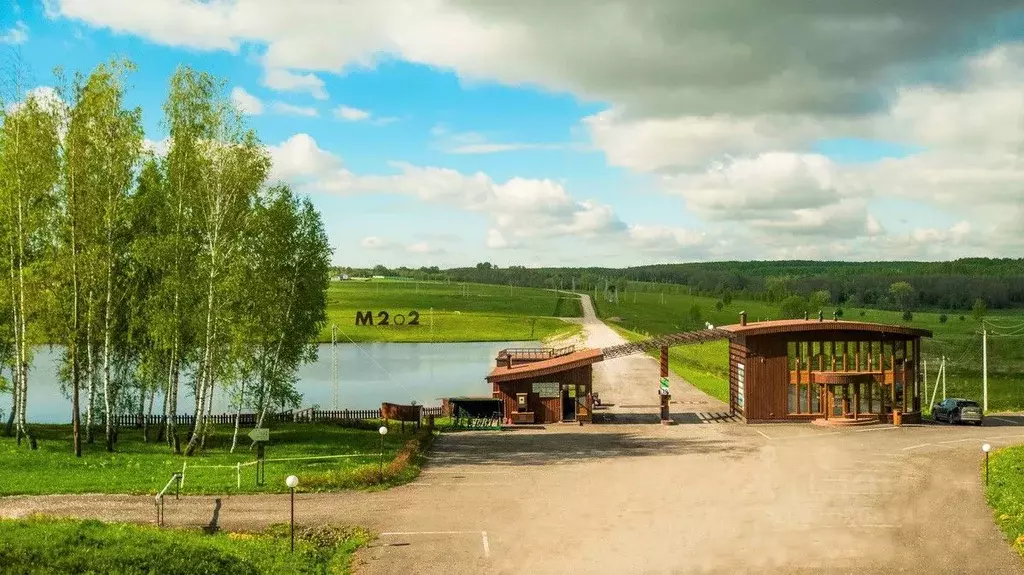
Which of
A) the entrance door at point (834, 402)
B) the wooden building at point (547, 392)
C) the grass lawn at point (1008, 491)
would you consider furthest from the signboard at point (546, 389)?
the grass lawn at point (1008, 491)

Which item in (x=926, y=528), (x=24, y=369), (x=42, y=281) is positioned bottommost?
(x=926, y=528)

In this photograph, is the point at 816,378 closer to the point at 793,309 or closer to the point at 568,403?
the point at 568,403

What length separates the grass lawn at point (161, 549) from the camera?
15852mm

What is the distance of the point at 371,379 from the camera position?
8494 cm

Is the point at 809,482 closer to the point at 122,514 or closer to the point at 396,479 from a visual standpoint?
the point at 396,479

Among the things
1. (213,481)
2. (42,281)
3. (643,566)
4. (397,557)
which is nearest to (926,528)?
(643,566)

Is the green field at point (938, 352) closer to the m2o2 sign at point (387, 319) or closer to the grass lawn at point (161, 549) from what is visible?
the m2o2 sign at point (387, 319)

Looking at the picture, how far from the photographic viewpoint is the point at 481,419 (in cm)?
4491

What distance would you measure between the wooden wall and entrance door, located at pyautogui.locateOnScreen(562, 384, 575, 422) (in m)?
0.40

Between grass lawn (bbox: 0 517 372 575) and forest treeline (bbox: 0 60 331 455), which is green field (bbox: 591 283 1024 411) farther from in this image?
grass lawn (bbox: 0 517 372 575)

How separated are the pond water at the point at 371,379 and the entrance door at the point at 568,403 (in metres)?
18.9

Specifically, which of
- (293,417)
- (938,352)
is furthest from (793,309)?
(293,417)

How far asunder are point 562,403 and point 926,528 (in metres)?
24.5

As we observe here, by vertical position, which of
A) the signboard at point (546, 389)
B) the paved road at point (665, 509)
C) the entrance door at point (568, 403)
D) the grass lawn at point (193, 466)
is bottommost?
the paved road at point (665, 509)
